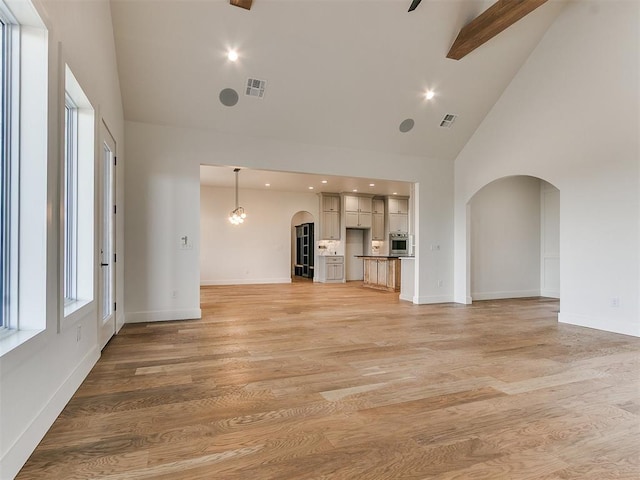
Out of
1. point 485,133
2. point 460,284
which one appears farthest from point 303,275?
point 485,133

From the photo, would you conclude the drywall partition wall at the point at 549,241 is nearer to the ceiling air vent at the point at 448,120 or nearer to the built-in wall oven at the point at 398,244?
the ceiling air vent at the point at 448,120

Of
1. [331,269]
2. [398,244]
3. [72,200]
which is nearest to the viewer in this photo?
[72,200]

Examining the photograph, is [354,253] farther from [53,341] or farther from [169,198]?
[53,341]

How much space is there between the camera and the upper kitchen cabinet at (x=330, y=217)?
417 inches

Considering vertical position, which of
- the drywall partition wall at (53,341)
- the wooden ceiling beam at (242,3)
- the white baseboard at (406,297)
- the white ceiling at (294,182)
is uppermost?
the wooden ceiling beam at (242,3)

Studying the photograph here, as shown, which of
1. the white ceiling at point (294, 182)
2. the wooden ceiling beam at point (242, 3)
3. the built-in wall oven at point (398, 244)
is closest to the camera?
the wooden ceiling beam at point (242, 3)

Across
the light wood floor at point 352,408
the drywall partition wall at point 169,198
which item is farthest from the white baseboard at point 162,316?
the light wood floor at point 352,408

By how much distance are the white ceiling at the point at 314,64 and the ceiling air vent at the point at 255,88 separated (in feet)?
0.24

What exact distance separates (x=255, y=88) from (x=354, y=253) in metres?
7.62

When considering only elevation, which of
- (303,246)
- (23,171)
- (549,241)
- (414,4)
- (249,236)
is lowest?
(303,246)

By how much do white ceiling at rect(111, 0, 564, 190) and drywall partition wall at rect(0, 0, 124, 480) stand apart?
0.96 m

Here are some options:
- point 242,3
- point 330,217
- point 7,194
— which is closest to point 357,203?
point 330,217

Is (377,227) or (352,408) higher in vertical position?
(377,227)

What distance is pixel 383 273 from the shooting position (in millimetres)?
8961
